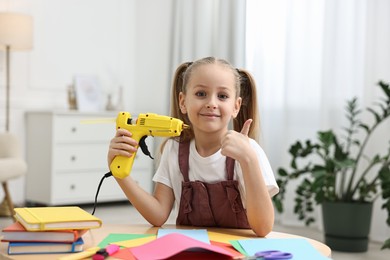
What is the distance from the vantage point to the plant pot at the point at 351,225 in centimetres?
319

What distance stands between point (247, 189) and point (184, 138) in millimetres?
353

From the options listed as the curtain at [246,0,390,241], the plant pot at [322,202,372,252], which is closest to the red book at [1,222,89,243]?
the plant pot at [322,202,372,252]

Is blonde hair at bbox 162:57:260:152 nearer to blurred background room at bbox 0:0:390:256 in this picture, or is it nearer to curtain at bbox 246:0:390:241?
blurred background room at bbox 0:0:390:256

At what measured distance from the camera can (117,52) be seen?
17.7 ft

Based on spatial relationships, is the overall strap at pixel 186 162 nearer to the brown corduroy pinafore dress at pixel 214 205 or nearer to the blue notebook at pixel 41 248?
the brown corduroy pinafore dress at pixel 214 205

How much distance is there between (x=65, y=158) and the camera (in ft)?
14.8

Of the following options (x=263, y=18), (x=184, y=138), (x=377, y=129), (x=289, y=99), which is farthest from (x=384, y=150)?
(x=184, y=138)

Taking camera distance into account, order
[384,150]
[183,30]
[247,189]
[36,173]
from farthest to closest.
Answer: [183,30], [36,173], [384,150], [247,189]

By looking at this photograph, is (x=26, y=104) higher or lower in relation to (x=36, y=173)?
higher

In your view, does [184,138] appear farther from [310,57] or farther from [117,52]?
[117,52]

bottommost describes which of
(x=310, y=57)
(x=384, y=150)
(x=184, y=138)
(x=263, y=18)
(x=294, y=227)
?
(x=294, y=227)

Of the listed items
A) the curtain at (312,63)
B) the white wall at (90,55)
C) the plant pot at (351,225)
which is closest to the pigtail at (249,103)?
the plant pot at (351,225)

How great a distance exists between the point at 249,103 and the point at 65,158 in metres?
3.09

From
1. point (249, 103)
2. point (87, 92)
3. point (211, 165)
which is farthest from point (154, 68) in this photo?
point (211, 165)
